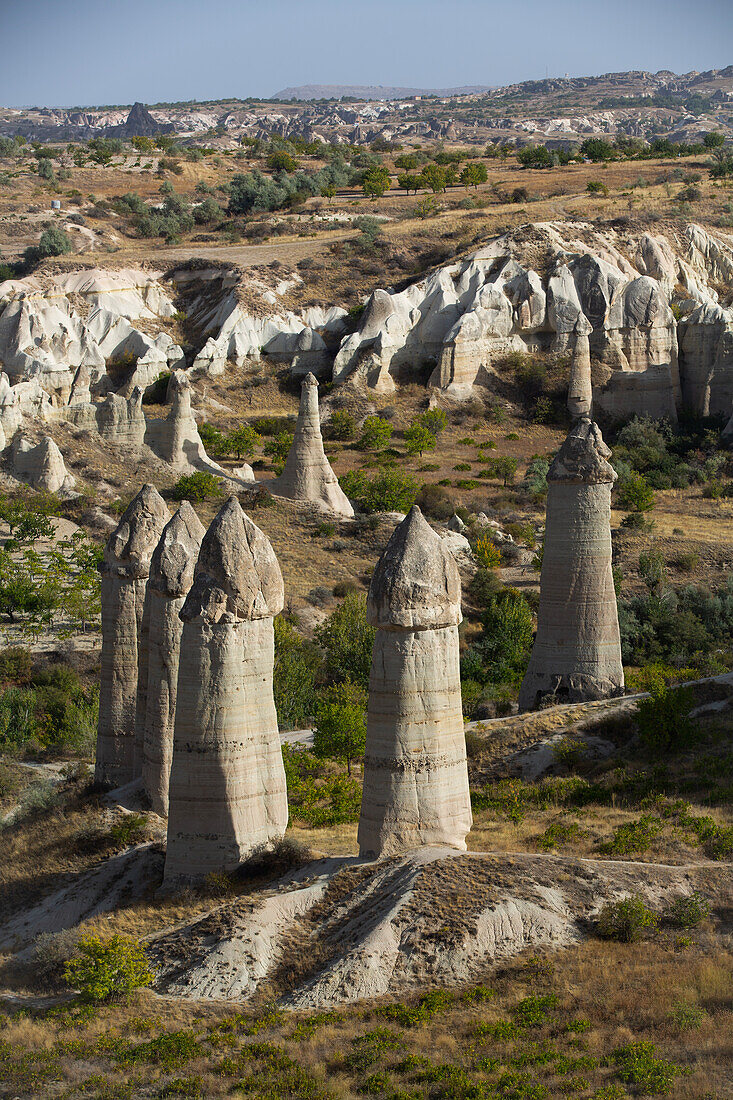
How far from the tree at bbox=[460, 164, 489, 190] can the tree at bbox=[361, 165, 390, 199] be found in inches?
208

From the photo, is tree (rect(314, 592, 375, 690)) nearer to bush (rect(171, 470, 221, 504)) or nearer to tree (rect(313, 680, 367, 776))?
tree (rect(313, 680, 367, 776))

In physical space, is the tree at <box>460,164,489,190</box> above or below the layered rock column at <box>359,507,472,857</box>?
above

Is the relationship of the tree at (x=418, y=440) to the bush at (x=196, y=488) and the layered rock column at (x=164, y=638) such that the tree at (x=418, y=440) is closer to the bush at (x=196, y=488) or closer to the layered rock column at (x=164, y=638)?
the bush at (x=196, y=488)

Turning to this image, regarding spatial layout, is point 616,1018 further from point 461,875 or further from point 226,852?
point 226,852

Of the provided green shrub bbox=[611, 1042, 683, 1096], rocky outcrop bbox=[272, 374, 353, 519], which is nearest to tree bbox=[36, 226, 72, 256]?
rocky outcrop bbox=[272, 374, 353, 519]

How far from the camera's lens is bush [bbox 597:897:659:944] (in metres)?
11.4

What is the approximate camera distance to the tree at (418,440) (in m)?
46.9

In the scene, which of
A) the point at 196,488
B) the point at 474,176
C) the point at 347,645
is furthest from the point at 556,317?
the point at 347,645

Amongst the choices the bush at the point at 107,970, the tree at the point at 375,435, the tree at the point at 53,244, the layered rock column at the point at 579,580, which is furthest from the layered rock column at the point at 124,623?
the tree at the point at 53,244

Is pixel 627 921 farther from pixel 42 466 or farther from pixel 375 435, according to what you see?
pixel 375 435

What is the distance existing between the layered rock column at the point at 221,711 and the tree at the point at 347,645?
43.5 feet

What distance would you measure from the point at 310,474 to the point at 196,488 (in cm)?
367

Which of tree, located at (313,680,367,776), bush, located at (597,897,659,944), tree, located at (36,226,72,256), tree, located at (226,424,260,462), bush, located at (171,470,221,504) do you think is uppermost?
tree, located at (36,226,72,256)

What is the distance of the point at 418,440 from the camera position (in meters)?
47.2
